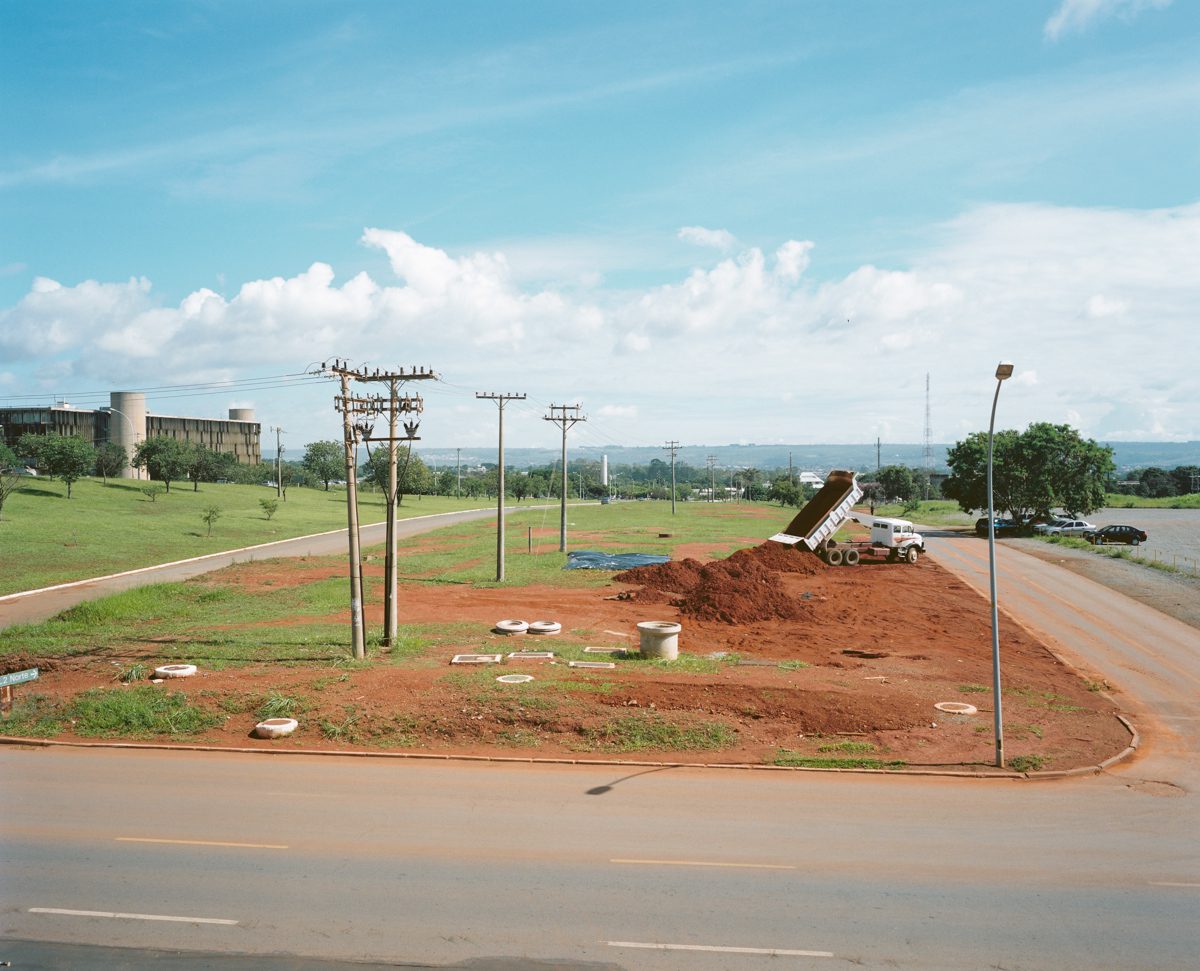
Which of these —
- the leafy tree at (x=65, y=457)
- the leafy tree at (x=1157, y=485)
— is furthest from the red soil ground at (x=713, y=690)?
the leafy tree at (x=1157, y=485)

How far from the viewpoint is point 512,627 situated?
92.6 ft

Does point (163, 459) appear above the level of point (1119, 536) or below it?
above

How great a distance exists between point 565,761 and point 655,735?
2.26 meters

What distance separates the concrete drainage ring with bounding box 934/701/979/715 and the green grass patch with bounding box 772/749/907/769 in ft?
13.9

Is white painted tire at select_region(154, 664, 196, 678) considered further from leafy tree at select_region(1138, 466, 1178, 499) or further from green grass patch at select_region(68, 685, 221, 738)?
leafy tree at select_region(1138, 466, 1178, 499)

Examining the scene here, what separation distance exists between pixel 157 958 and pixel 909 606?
108 feet

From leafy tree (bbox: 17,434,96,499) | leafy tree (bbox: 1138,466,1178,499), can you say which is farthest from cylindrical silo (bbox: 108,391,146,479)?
leafy tree (bbox: 1138,466,1178,499)

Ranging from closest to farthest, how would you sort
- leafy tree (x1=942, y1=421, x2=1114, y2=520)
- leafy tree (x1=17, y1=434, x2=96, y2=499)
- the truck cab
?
the truck cab
leafy tree (x1=942, y1=421, x2=1114, y2=520)
leafy tree (x1=17, y1=434, x2=96, y2=499)

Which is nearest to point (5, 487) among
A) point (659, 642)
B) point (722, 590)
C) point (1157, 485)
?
point (722, 590)

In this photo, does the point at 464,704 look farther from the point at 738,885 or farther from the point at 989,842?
the point at 989,842

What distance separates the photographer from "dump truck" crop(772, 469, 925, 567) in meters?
50.0

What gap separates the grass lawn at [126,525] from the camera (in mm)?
47844

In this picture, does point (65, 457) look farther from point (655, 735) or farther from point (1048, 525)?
point (1048, 525)

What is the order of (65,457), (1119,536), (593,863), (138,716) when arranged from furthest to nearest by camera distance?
(65,457), (1119,536), (138,716), (593,863)
